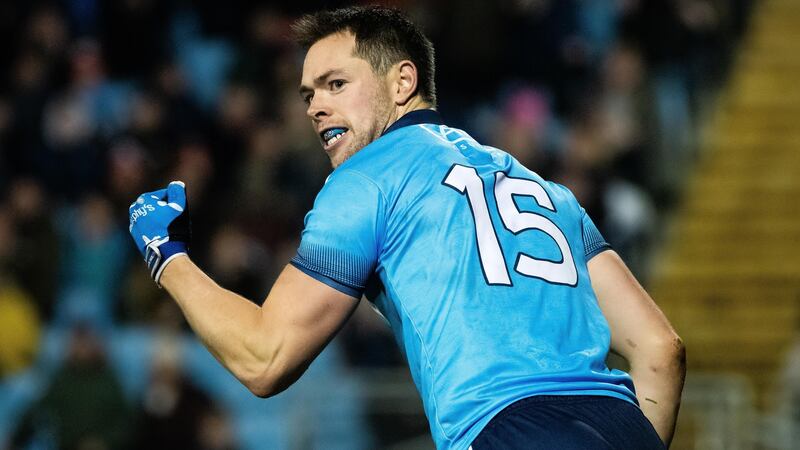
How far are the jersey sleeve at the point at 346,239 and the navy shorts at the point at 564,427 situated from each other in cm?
53

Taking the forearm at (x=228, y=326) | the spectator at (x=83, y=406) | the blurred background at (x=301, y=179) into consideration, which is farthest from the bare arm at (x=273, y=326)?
the spectator at (x=83, y=406)

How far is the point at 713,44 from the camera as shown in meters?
12.5

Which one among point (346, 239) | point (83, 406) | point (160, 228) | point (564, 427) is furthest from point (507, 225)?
point (83, 406)

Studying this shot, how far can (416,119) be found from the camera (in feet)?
12.7

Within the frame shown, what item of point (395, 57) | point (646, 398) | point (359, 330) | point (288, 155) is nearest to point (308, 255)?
point (395, 57)

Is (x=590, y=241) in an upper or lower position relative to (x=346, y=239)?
lower

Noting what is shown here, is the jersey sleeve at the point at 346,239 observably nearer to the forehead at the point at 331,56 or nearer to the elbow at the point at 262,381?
the elbow at the point at 262,381

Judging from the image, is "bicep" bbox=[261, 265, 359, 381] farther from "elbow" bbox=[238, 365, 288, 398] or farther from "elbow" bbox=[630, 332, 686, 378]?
"elbow" bbox=[630, 332, 686, 378]

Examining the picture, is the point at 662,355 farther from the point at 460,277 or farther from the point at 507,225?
the point at 460,277

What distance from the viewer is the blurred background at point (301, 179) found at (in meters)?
10.0

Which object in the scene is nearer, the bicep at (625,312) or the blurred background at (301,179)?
the bicep at (625,312)

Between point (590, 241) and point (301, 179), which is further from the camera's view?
point (301, 179)

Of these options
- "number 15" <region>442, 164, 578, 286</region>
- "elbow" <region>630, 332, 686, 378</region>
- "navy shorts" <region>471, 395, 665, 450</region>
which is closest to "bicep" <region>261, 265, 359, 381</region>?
"number 15" <region>442, 164, 578, 286</region>

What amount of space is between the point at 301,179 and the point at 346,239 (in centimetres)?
766
